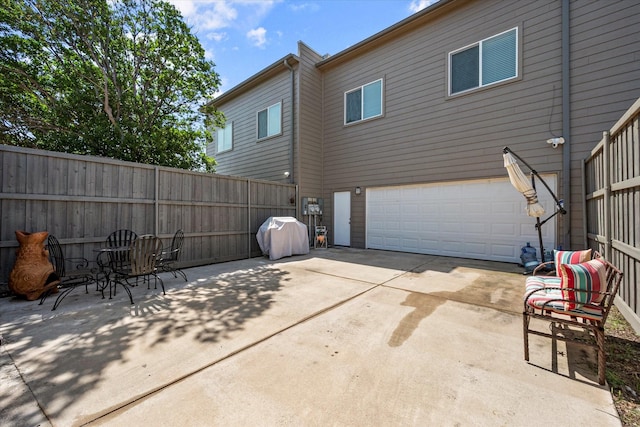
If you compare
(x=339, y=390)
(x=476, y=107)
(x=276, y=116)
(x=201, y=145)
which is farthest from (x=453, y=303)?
(x=201, y=145)

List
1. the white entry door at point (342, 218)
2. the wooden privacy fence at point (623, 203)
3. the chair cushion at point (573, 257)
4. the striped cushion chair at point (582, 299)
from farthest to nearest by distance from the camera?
the white entry door at point (342, 218)
the chair cushion at point (573, 257)
the wooden privacy fence at point (623, 203)
the striped cushion chair at point (582, 299)

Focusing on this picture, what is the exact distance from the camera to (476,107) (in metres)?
6.57

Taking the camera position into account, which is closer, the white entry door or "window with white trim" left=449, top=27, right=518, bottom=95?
"window with white trim" left=449, top=27, right=518, bottom=95

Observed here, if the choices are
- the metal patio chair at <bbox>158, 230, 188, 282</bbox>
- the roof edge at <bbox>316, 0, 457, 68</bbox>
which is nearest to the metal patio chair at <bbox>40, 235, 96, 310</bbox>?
the metal patio chair at <bbox>158, 230, 188, 282</bbox>

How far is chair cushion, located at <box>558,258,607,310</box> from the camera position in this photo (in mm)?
2152

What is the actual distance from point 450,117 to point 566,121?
2326 mm

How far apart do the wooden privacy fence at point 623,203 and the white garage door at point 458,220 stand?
6.44ft

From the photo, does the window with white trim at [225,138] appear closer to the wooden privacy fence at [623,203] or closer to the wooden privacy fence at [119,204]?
the wooden privacy fence at [119,204]

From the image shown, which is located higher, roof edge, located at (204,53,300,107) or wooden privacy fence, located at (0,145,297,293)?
roof edge, located at (204,53,300,107)

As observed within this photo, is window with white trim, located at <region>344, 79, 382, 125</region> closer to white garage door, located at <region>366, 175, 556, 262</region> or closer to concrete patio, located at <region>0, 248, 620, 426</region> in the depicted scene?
white garage door, located at <region>366, 175, 556, 262</region>

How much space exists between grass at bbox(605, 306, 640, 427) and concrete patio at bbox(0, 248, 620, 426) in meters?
0.08

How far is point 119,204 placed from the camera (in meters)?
5.12

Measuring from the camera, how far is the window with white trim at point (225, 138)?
11.9 m

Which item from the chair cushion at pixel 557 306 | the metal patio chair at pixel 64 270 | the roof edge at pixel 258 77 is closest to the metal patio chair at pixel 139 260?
the metal patio chair at pixel 64 270
